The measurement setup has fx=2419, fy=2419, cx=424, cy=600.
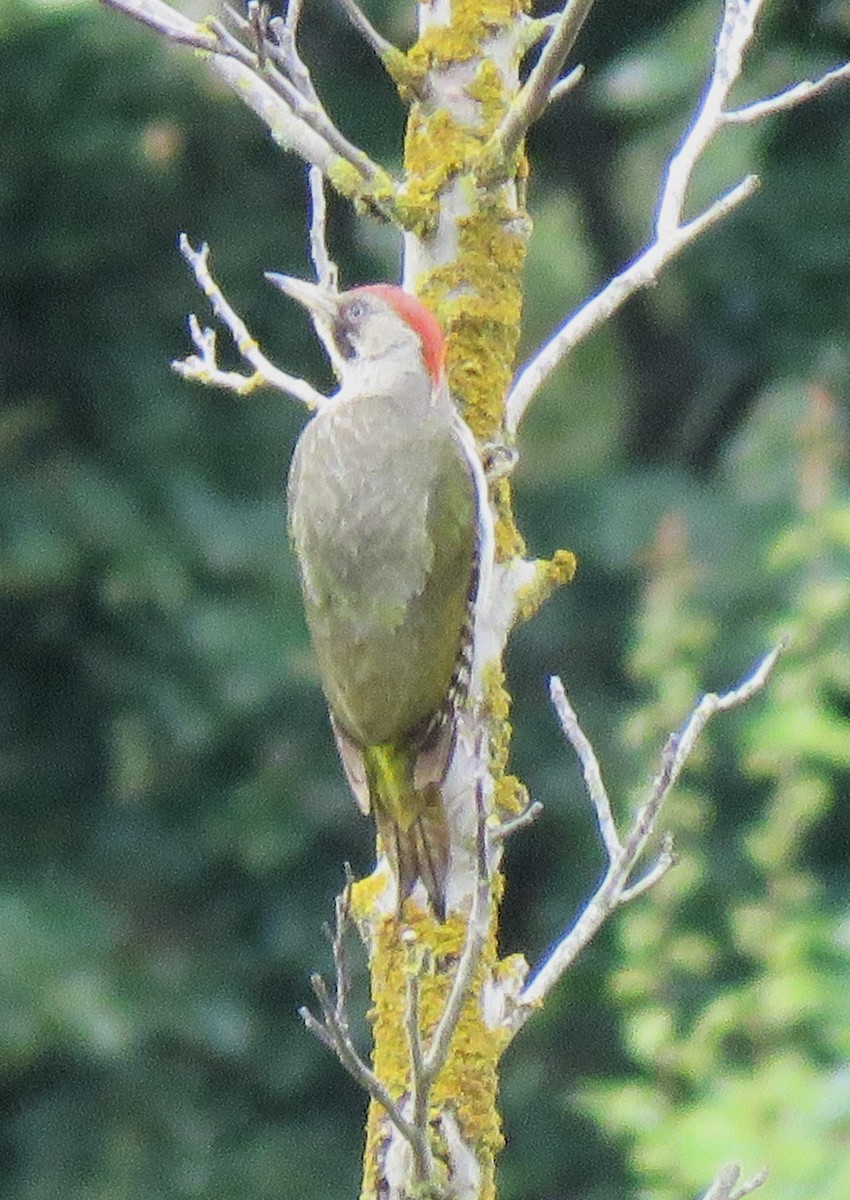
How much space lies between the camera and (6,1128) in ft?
24.3

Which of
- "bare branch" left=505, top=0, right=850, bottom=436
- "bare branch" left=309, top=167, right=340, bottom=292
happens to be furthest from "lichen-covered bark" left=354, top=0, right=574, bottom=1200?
"bare branch" left=309, top=167, right=340, bottom=292

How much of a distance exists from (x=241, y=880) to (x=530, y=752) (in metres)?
0.98

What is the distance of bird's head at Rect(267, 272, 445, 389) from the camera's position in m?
3.60

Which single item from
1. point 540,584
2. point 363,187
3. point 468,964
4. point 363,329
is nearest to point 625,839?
point 468,964

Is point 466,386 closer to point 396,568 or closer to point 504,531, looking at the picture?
point 504,531

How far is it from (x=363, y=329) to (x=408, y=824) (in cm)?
97

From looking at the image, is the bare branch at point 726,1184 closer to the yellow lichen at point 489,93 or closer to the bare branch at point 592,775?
the bare branch at point 592,775

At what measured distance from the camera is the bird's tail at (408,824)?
9.98ft

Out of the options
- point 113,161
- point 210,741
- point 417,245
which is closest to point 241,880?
point 210,741

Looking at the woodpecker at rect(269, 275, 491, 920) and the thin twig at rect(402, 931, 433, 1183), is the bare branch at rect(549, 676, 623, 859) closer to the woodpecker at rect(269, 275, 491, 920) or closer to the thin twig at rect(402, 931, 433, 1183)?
the thin twig at rect(402, 931, 433, 1183)

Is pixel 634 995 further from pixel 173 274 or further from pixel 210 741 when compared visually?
pixel 173 274

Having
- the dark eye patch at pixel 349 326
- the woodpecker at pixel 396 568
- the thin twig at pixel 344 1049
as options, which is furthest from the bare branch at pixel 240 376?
the thin twig at pixel 344 1049

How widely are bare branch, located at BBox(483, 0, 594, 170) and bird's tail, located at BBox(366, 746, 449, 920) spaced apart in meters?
0.85

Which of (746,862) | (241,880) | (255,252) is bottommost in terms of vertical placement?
(746,862)
